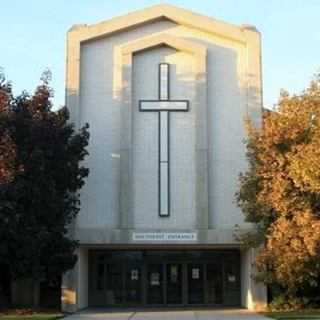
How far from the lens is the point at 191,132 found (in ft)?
111

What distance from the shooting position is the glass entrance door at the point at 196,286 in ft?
116

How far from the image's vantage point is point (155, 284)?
35562mm

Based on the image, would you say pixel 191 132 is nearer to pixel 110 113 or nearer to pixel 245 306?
pixel 110 113

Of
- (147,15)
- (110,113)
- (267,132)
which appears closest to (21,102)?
(110,113)

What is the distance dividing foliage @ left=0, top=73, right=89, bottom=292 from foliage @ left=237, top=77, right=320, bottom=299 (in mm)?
7553

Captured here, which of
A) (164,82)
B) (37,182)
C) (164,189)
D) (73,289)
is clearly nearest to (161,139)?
(164,189)

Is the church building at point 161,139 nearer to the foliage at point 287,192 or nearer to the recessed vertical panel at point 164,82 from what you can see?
the recessed vertical panel at point 164,82

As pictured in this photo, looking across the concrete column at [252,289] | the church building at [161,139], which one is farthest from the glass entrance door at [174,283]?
the concrete column at [252,289]

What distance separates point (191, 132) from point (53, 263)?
29.7ft

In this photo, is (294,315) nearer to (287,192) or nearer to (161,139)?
(287,192)

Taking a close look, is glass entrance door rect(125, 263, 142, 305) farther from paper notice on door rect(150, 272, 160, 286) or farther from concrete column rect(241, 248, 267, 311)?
concrete column rect(241, 248, 267, 311)

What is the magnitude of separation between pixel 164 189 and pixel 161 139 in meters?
2.39

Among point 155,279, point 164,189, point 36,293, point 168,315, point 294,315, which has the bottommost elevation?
point 168,315

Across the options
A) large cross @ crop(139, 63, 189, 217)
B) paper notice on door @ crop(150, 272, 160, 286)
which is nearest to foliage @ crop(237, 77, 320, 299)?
large cross @ crop(139, 63, 189, 217)
